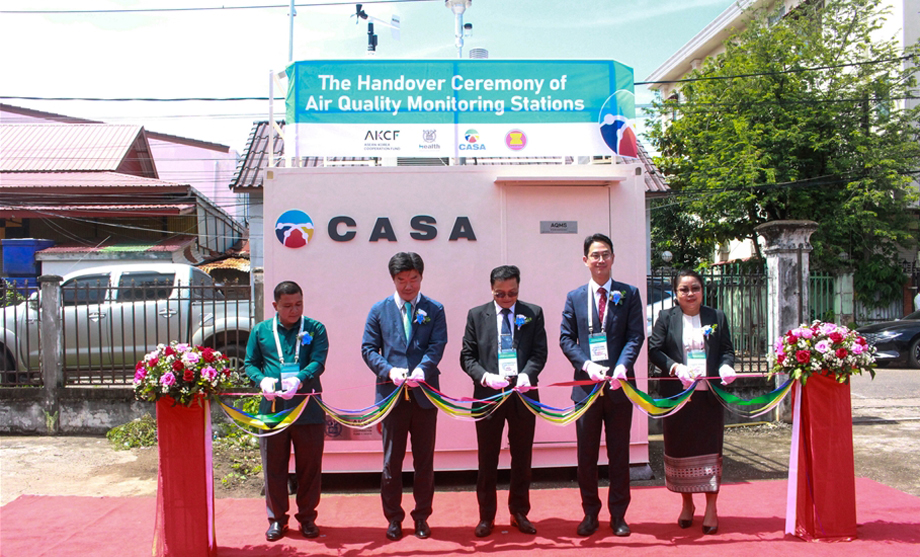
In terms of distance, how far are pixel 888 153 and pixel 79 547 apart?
753 inches

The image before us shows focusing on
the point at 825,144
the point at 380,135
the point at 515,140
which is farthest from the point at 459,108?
the point at 825,144

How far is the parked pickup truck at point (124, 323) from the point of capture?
301 inches

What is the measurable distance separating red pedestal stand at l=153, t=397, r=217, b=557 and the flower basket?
351 cm

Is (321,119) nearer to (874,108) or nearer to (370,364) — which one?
(370,364)

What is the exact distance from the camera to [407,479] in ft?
19.6

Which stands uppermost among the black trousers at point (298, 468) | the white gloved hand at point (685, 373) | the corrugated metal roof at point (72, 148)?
the corrugated metal roof at point (72, 148)

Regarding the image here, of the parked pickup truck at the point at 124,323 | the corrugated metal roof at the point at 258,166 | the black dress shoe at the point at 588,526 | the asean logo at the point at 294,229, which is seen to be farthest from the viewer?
the corrugated metal roof at the point at 258,166

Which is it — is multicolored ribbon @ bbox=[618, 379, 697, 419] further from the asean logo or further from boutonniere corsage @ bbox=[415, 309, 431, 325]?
the asean logo

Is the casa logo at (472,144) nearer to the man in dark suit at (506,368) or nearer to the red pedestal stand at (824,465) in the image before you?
the man in dark suit at (506,368)

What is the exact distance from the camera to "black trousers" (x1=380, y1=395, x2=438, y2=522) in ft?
14.7

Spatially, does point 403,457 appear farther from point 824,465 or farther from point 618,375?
point 824,465

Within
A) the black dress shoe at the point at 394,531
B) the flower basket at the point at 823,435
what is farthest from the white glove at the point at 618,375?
the black dress shoe at the point at 394,531

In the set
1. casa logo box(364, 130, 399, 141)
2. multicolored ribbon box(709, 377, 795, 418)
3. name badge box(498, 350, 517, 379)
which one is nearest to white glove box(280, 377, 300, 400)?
name badge box(498, 350, 517, 379)

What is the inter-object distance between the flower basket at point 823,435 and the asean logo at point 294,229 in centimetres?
366
